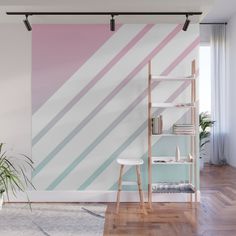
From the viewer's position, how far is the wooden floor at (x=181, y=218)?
3.02m

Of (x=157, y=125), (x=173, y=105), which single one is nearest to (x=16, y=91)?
(x=157, y=125)

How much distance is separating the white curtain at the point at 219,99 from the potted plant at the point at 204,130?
0.14 metres

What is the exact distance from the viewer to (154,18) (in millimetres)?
4000

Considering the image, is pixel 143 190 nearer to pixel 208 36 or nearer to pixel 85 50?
pixel 85 50

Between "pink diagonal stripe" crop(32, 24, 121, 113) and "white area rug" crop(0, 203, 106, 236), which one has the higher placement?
"pink diagonal stripe" crop(32, 24, 121, 113)

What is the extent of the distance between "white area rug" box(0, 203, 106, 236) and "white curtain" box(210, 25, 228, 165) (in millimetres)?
3589

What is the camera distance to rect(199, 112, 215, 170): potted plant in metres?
6.45

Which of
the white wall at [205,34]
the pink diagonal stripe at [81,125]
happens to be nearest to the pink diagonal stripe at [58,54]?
the pink diagonal stripe at [81,125]

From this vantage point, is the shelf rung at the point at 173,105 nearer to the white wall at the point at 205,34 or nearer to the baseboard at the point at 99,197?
the baseboard at the point at 99,197

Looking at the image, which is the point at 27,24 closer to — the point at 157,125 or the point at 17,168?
the point at 17,168

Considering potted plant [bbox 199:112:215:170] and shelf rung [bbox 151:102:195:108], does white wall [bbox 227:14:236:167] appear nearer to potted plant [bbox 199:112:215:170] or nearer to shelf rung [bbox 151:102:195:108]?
potted plant [bbox 199:112:215:170]

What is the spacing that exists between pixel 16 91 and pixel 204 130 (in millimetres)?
3954

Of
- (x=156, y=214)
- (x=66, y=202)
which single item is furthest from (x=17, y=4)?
(x=156, y=214)

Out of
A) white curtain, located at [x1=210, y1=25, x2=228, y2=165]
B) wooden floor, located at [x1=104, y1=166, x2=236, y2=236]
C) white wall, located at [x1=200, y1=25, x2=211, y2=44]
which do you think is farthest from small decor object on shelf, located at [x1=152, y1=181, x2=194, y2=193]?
white wall, located at [x1=200, y1=25, x2=211, y2=44]
